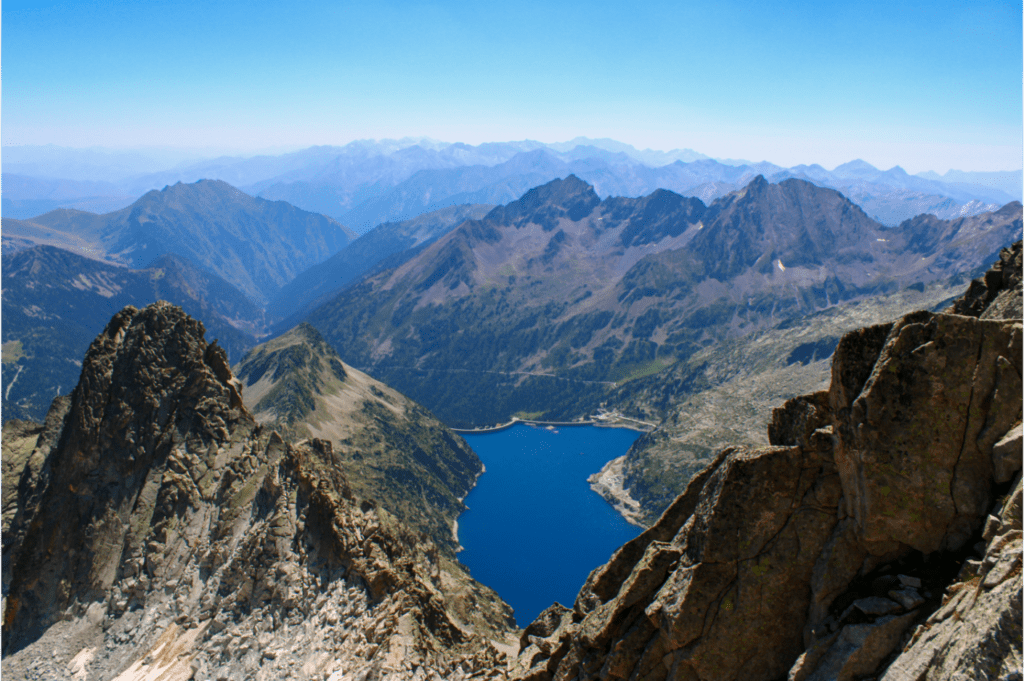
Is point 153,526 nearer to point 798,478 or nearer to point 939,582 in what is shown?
point 798,478

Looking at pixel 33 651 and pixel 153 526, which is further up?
pixel 153 526

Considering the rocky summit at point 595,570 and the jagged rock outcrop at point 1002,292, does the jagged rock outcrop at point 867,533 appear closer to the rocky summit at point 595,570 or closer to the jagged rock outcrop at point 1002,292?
the rocky summit at point 595,570

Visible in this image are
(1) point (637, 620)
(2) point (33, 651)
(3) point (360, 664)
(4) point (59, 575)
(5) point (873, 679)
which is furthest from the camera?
(4) point (59, 575)

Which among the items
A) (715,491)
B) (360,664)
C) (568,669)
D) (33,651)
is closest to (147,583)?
(33,651)

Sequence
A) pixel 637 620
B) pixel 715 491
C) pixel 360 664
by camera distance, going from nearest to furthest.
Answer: pixel 715 491, pixel 637 620, pixel 360 664

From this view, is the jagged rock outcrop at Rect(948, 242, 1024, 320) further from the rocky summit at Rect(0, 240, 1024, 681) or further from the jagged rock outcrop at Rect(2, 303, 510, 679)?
the jagged rock outcrop at Rect(2, 303, 510, 679)

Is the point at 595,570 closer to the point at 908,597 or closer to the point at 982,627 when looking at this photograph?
the point at 908,597

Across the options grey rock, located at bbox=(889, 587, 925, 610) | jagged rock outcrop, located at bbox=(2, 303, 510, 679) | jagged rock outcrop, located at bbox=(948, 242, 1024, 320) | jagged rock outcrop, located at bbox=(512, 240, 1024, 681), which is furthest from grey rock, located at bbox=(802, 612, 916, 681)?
jagged rock outcrop, located at bbox=(2, 303, 510, 679)

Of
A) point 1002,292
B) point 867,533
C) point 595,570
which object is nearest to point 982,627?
point 867,533
